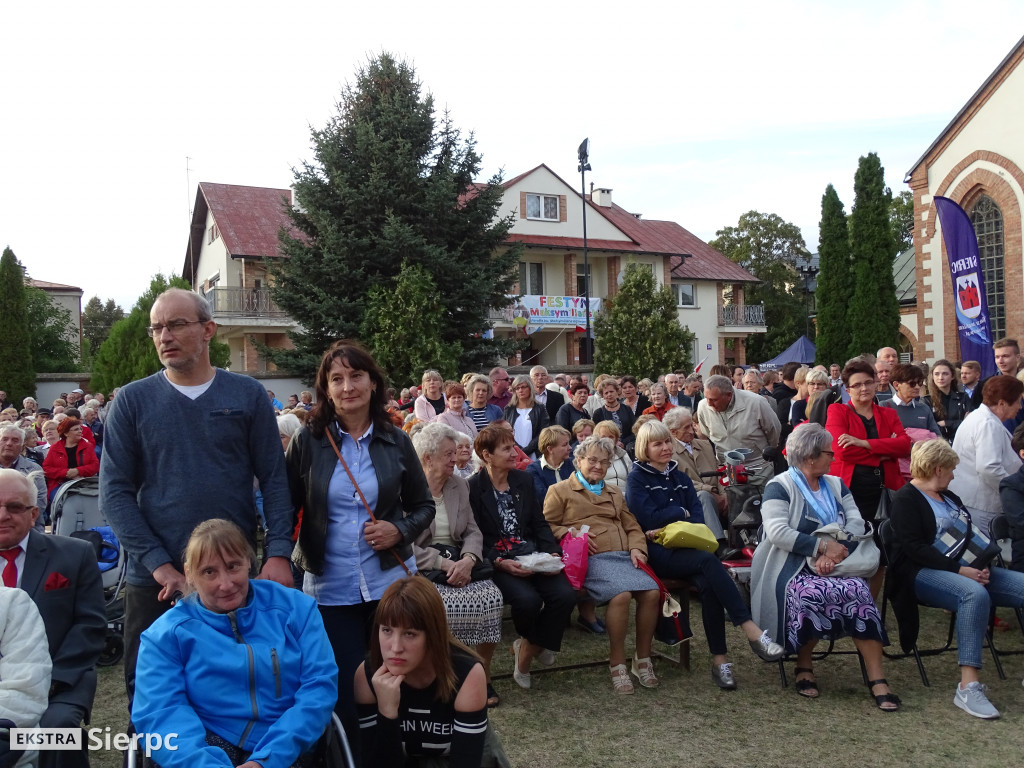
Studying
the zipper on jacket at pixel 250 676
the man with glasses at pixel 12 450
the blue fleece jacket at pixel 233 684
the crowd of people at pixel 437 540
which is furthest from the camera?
the man with glasses at pixel 12 450

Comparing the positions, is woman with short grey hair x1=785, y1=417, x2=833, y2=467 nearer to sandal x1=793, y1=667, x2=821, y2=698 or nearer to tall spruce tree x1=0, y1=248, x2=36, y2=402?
sandal x1=793, y1=667, x2=821, y2=698

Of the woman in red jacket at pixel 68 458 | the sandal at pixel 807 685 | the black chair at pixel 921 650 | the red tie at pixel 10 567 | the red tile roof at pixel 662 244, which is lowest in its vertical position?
the sandal at pixel 807 685

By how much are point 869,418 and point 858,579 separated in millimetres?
1784

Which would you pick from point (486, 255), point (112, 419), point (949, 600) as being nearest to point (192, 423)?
point (112, 419)

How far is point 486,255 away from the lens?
2056 centimetres

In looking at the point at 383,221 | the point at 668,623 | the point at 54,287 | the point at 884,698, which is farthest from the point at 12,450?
the point at 54,287

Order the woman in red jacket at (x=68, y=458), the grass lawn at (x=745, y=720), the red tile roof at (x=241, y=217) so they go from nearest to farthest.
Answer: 1. the grass lawn at (x=745, y=720)
2. the woman in red jacket at (x=68, y=458)
3. the red tile roof at (x=241, y=217)

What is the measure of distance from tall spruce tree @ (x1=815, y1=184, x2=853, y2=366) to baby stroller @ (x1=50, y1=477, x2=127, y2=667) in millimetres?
26205

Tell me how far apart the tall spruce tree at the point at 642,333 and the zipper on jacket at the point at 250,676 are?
2238 centimetres

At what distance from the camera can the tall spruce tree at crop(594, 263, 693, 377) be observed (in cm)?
2491

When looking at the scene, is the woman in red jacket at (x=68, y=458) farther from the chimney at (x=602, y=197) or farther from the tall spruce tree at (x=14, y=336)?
the chimney at (x=602, y=197)

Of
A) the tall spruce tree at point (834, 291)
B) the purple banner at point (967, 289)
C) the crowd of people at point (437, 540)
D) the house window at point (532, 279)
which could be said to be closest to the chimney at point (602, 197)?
the house window at point (532, 279)

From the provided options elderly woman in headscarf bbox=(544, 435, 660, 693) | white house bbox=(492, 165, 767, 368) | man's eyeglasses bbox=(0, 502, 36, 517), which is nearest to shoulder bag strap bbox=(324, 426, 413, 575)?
man's eyeglasses bbox=(0, 502, 36, 517)

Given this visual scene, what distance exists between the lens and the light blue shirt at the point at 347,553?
3363 millimetres
